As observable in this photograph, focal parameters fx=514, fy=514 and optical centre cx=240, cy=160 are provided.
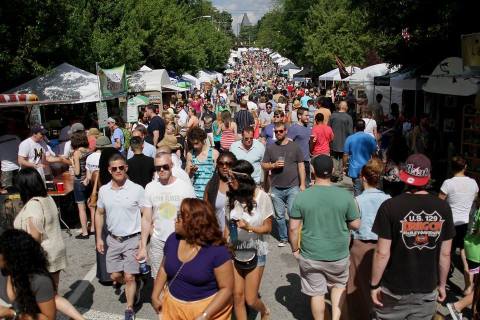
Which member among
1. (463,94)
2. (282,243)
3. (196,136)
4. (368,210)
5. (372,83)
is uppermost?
(463,94)

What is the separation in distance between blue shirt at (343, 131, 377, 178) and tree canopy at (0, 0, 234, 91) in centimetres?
826

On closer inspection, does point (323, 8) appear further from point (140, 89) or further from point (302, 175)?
point (302, 175)

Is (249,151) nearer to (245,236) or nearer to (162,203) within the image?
(162,203)

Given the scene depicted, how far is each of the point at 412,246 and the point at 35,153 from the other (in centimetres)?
694

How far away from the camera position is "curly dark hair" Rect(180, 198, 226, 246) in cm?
347

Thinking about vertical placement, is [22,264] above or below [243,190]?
below

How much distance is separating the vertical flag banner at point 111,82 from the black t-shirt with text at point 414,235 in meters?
10.4

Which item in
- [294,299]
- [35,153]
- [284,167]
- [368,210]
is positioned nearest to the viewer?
[368,210]

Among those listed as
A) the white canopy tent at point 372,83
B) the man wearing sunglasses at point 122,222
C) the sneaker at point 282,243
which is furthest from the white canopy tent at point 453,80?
the white canopy tent at point 372,83

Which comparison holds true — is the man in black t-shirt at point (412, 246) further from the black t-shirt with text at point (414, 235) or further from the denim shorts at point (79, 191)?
the denim shorts at point (79, 191)

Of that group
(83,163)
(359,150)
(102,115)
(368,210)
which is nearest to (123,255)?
(368,210)

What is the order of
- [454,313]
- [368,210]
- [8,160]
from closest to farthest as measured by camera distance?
1. [368,210]
2. [454,313]
3. [8,160]

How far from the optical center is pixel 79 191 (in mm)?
8250

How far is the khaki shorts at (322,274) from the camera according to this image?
4.55 metres
